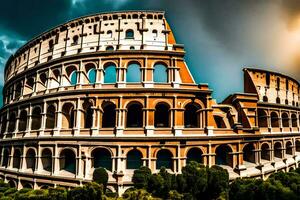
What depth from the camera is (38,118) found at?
81.5 ft

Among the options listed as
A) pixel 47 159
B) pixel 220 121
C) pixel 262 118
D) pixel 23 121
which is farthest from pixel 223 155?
pixel 23 121

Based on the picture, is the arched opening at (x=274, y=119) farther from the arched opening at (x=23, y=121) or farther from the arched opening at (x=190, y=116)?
the arched opening at (x=23, y=121)

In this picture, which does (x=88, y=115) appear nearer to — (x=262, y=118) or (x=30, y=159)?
(x=30, y=159)

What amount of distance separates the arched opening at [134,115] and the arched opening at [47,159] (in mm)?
8576

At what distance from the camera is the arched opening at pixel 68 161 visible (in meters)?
21.0

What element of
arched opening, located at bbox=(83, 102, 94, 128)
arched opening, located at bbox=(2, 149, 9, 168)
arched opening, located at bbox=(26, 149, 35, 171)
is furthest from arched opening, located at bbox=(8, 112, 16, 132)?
arched opening, located at bbox=(83, 102, 94, 128)

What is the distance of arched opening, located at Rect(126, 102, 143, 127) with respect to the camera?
71.3 ft

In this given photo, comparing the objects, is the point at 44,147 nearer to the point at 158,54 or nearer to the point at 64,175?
the point at 64,175

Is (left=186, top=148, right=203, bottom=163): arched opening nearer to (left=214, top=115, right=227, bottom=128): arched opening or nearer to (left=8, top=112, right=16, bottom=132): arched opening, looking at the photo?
(left=214, top=115, right=227, bottom=128): arched opening

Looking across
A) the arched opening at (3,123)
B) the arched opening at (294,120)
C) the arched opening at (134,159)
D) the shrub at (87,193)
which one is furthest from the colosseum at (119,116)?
the arched opening at (294,120)

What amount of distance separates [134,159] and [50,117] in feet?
34.8

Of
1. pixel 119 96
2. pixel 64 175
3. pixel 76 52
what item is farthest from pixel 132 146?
pixel 76 52

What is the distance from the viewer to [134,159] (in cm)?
1992

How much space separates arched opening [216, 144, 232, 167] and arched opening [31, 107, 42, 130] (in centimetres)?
1963
